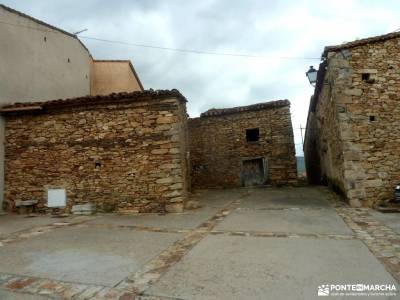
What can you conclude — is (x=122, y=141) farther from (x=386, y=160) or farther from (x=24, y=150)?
(x=386, y=160)

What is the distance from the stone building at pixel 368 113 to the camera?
7.76 metres

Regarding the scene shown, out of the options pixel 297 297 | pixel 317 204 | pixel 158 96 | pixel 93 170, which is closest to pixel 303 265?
pixel 297 297

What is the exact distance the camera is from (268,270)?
3.60 meters

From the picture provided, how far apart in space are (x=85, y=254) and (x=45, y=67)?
8.92m

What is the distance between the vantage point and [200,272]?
3.64 m

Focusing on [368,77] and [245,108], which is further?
[245,108]

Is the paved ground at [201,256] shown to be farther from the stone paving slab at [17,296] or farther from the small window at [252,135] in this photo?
the small window at [252,135]

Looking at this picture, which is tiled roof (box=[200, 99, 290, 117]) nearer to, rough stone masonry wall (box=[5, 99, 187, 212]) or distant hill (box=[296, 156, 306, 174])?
rough stone masonry wall (box=[5, 99, 187, 212])

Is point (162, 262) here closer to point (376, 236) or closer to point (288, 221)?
point (288, 221)

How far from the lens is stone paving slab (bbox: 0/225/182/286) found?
3684mm

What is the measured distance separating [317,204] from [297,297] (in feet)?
19.8

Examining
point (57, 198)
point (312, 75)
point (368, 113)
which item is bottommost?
point (57, 198)
